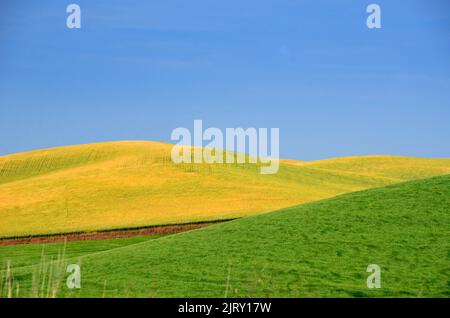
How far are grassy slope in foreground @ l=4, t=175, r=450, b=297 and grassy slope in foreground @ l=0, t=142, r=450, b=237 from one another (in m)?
21.1

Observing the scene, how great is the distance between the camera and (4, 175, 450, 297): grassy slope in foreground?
13.4 m

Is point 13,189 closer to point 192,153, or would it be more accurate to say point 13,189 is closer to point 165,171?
point 165,171

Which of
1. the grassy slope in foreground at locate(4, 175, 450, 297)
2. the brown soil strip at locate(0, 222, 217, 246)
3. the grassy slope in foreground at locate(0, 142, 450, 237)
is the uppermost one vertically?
the grassy slope in foreground at locate(0, 142, 450, 237)

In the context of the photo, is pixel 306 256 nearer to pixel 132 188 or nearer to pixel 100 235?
pixel 100 235

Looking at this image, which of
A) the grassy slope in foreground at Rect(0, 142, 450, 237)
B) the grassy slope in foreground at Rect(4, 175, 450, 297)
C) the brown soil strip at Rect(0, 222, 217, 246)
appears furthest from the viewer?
the grassy slope in foreground at Rect(0, 142, 450, 237)

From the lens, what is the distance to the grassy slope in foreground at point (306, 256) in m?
13.4

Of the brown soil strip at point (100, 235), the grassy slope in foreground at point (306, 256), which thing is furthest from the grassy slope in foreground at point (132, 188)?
the grassy slope in foreground at point (306, 256)

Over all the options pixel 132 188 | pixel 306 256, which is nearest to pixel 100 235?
pixel 132 188

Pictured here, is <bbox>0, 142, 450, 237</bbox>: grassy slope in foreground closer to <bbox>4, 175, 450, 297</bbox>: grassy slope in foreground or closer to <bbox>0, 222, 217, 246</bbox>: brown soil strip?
<bbox>0, 222, 217, 246</bbox>: brown soil strip

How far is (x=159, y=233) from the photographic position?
3756cm

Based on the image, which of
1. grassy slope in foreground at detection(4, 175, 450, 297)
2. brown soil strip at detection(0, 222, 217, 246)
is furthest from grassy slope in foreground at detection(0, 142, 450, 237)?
grassy slope in foreground at detection(4, 175, 450, 297)

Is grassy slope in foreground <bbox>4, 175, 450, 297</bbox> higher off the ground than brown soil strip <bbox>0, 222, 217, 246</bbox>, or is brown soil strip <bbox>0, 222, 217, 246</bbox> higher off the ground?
brown soil strip <bbox>0, 222, 217, 246</bbox>

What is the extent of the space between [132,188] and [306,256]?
4195cm
